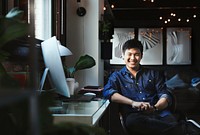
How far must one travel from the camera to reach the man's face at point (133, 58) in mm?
3465

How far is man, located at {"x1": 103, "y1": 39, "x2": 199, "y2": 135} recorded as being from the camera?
3.05 metres

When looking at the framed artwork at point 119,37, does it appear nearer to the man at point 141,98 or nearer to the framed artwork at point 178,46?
the framed artwork at point 178,46

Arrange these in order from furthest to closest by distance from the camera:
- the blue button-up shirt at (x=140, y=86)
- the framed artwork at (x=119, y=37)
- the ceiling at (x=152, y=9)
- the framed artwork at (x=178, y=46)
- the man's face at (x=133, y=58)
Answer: the framed artwork at (x=119, y=37), the framed artwork at (x=178, y=46), the ceiling at (x=152, y=9), the man's face at (x=133, y=58), the blue button-up shirt at (x=140, y=86)

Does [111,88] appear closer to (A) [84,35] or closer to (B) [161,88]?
(B) [161,88]

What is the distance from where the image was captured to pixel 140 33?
38.2 feet

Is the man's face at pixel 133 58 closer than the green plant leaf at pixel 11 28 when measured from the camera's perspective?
No

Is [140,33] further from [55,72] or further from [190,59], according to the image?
[55,72]

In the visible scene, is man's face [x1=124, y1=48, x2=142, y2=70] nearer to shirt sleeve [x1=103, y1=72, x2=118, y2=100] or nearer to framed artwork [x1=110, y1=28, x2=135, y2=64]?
shirt sleeve [x1=103, y1=72, x2=118, y2=100]

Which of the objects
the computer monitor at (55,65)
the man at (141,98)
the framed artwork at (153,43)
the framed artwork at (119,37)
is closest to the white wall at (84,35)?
the man at (141,98)

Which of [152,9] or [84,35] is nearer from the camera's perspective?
[84,35]

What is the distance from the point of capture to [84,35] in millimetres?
4266

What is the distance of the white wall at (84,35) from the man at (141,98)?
2.52 feet

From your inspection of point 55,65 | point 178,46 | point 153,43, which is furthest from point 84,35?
point 178,46

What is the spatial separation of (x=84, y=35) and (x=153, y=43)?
302 inches
